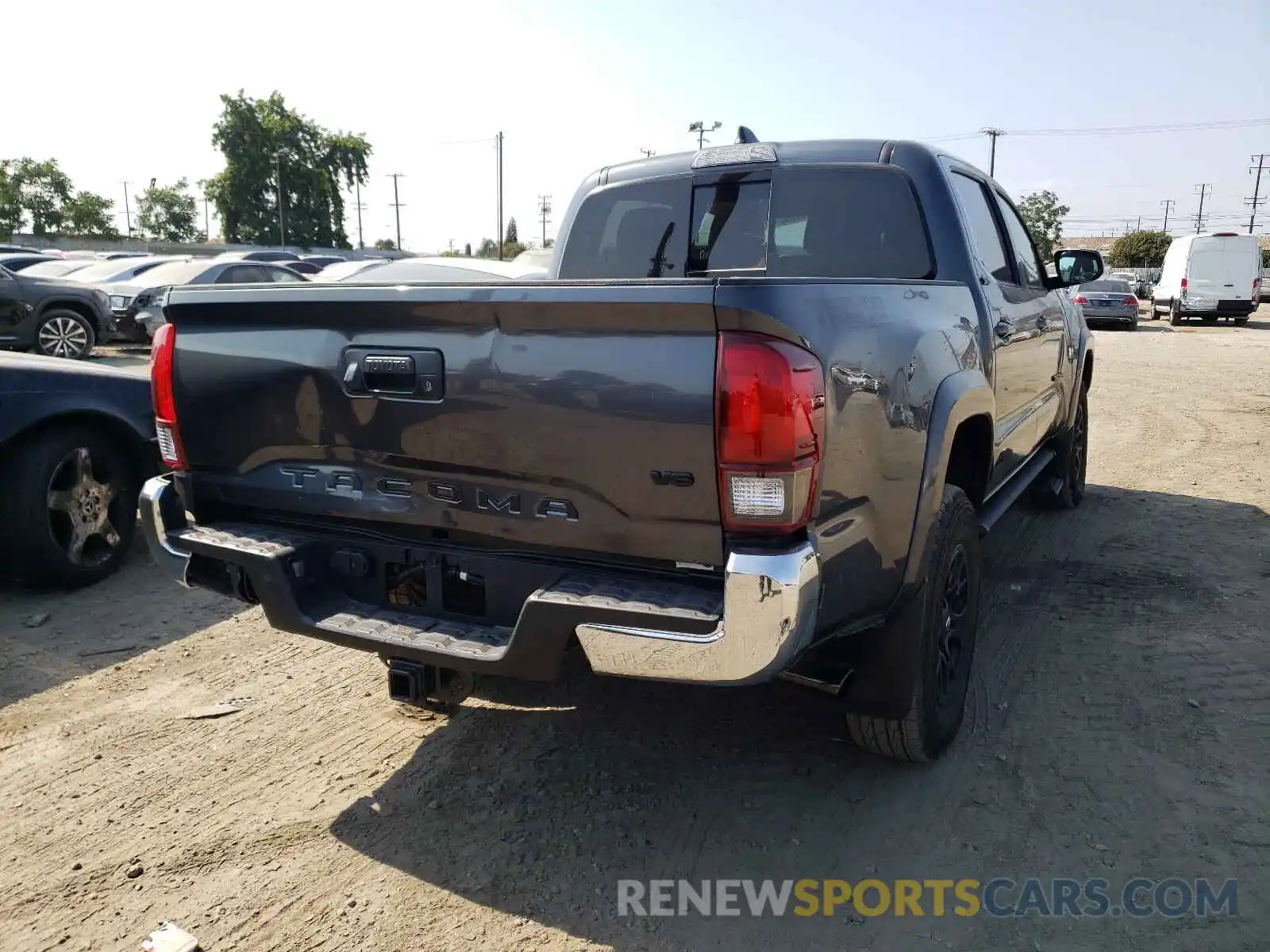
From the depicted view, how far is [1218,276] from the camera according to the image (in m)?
27.1

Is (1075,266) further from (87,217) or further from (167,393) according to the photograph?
(87,217)

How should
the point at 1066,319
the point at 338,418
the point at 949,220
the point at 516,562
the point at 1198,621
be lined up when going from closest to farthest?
the point at 516,562 → the point at 338,418 → the point at 949,220 → the point at 1198,621 → the point at 1066,319

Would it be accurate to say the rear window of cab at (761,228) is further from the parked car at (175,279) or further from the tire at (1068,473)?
the parked car at (175,279)

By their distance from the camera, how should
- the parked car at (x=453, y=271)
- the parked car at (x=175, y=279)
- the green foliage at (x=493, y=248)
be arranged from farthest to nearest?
1. the green foliage at (x=493, y=248)
2. the parked car at (x=175, y=279)
3. the parked car at (x=453, y=271)

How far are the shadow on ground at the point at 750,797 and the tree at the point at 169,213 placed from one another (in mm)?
101442

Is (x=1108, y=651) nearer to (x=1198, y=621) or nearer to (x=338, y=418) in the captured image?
(x=1198, y=621)

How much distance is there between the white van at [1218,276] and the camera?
26672mm

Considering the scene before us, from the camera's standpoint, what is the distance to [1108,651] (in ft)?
13.6

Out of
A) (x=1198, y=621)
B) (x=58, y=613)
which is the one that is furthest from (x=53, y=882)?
(x=1198, y=621)

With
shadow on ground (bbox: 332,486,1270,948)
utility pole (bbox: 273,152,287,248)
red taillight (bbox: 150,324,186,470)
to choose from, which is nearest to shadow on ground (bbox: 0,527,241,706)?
red taillight (bbox: 150,324,186,470)

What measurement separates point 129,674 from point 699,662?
2.97m

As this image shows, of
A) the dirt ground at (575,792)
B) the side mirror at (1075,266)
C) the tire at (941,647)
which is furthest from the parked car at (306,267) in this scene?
the tire at (941,647)

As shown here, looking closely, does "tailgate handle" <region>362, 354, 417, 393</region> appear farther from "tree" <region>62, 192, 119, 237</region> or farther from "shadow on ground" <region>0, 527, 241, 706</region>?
"tree" <region>62, 192, 119, 237</region>

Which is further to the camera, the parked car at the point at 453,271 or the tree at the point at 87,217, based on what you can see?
the tree at the point at 87,217
